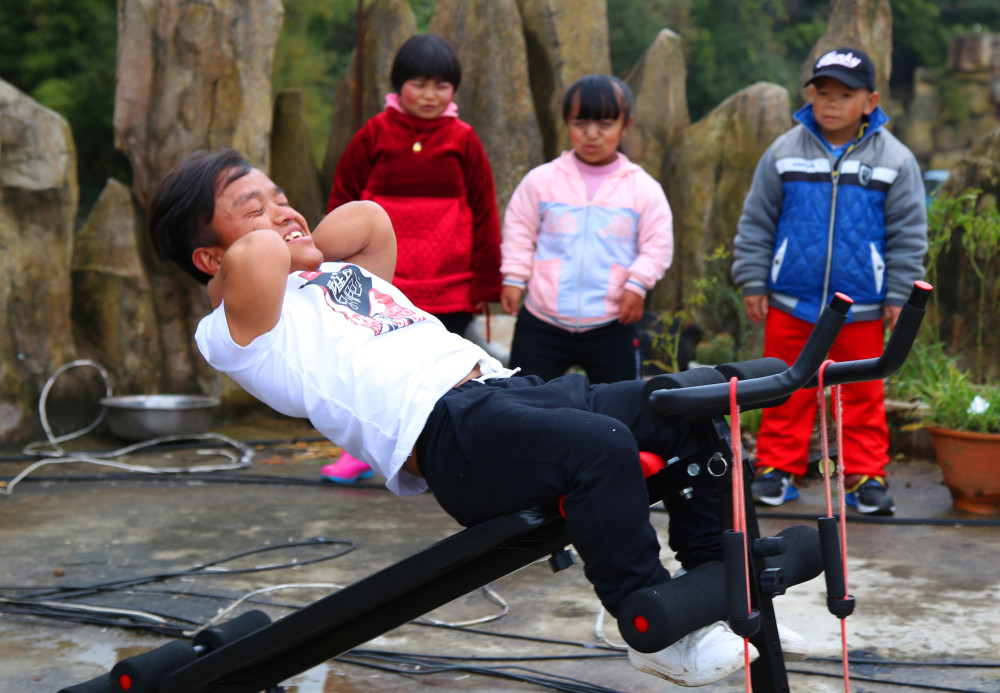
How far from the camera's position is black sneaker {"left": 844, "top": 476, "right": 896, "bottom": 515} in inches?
139

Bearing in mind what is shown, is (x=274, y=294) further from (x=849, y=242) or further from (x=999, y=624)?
(x=849, y=242)

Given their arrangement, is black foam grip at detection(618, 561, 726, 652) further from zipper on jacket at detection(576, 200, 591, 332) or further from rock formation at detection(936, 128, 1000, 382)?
rock formation at detection(936, 128, 1000, 382)

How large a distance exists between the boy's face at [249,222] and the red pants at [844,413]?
195 centimetres

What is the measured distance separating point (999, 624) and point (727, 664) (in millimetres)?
1194

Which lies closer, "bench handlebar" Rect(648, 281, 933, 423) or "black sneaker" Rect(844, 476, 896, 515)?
"bench handlebar" Rect(648, 281, 933, 423)

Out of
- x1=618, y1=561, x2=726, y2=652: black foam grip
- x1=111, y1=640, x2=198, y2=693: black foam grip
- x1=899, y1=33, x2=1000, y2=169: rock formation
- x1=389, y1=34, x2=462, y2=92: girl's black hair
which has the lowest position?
x1=111, y1=640, x2=198, y2=693: black foam grip

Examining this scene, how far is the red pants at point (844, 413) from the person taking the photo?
358cm

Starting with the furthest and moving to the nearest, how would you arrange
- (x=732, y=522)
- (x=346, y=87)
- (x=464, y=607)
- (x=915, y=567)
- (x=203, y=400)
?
(x=346, y=87)
(x=203, y=400)
(x=915, y=567)
(x=464, y=607)
(x=732, y=522)

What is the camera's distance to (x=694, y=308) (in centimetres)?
623

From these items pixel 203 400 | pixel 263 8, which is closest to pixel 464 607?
pixel 203 400

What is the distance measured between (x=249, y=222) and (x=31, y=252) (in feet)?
9.65

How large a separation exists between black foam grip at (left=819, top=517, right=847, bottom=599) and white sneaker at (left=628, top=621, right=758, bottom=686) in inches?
6.8

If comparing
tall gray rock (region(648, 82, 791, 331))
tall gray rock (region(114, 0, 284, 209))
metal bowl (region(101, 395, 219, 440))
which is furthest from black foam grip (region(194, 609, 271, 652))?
tall gray rock (region(648, 82, 791, 331))

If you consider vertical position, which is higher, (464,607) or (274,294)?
(274,294)
